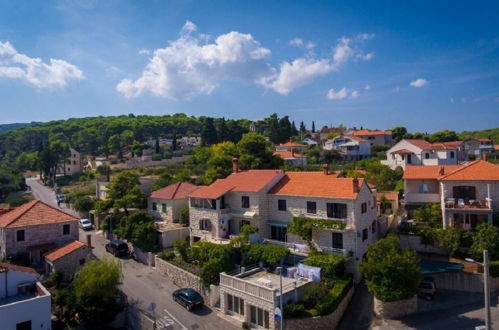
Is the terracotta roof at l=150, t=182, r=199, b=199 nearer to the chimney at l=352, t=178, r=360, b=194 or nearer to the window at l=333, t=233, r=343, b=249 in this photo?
the window at l=333, t=233, r=343, b=249

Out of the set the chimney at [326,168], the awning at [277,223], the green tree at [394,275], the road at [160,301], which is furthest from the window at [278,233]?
the green tree at [394,275]

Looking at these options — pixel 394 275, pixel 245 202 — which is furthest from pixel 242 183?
pixel 394 275

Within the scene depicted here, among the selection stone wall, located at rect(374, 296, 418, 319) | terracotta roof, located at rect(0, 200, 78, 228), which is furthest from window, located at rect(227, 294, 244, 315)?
terracotta roof, located at rect(0, 200, 78, 228)

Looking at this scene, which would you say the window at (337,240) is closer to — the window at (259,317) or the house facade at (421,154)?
the window at (259,317)

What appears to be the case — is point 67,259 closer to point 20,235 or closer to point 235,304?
point 20,235

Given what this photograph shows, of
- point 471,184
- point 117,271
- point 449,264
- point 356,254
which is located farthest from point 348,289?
point 117,271

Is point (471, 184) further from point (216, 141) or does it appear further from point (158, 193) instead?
point (216, 141)
